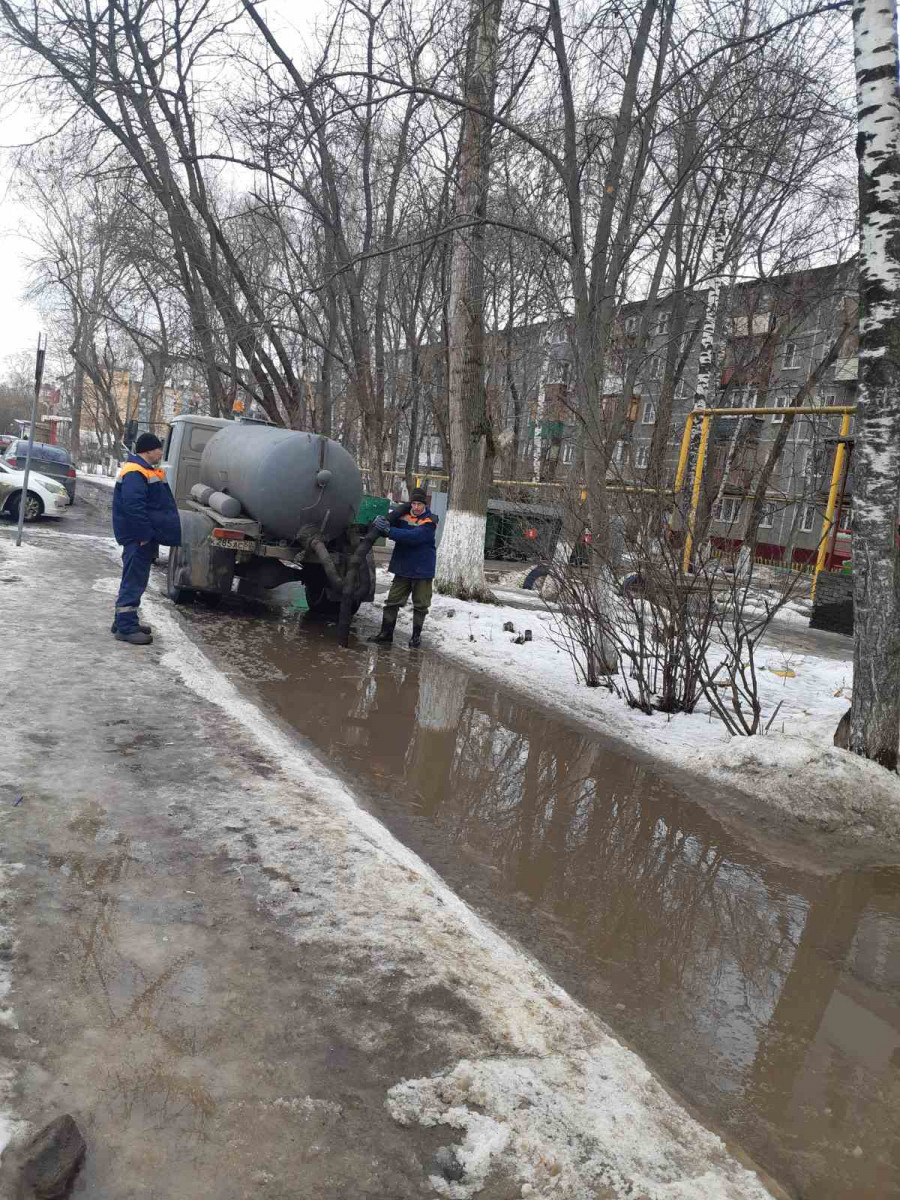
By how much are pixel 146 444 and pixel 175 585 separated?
2.86 meters

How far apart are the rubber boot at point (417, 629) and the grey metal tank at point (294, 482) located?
1512 millimetres

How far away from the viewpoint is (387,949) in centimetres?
316

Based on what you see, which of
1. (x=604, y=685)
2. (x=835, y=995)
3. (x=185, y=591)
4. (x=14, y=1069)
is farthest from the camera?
(x=185, y=591)


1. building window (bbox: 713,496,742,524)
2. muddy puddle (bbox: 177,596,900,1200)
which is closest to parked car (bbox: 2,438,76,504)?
building window (bbox: 713,496,742,524)

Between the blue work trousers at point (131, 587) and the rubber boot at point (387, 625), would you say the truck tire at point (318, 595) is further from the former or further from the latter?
the blue work trousers at point (131, 587)

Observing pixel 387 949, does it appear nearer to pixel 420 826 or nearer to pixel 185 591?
pixel 420 826

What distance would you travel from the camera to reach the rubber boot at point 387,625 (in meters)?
9.75

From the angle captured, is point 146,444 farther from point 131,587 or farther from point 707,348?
point 707,348

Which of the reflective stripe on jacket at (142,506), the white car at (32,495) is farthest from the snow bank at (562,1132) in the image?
the white car at (32,495)

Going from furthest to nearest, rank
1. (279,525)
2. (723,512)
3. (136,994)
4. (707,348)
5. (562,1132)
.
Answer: (707,348) < (723,512) < (279,525) < (136,994) < (562,1132)

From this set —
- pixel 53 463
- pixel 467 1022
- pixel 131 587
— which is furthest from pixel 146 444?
pixel 53 463

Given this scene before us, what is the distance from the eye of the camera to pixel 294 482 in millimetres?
9789

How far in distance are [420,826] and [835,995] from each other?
214 centimetres

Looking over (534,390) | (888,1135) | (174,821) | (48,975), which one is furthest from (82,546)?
(534,390)
